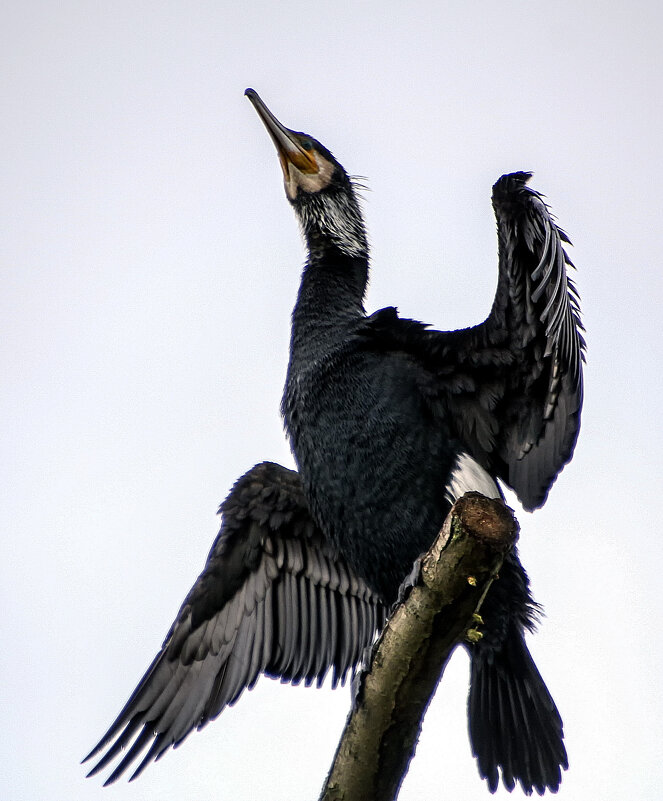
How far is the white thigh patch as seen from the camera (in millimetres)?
4820

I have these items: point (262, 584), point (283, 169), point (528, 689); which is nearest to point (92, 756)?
point (262, 584)

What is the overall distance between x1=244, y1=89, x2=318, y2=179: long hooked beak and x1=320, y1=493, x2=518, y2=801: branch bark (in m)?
3.46

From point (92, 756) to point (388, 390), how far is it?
7.05 feet

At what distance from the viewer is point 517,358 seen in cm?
470

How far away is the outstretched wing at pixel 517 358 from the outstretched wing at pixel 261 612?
1.19 m

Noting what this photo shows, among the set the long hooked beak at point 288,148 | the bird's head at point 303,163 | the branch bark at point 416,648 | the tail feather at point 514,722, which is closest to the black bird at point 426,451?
the tail feather at point 514,722

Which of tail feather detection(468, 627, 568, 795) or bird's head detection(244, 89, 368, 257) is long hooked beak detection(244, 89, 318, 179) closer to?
bird's head detection(244, 89, 368, 257)

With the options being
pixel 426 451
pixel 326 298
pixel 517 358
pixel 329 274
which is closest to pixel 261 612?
pixel 426 451

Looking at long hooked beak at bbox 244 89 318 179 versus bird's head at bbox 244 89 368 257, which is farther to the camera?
long hooked beak at bbox 244 89 318 179

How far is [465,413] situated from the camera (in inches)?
195

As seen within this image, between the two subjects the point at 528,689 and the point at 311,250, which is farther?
the point at 311,250

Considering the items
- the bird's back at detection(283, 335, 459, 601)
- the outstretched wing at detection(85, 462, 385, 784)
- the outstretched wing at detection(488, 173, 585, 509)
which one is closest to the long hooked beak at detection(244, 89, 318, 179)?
the bird's back at detection(283, 335, 459, 601)

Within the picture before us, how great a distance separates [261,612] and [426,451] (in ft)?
5.07

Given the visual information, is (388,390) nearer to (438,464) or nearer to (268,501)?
(438,464)
